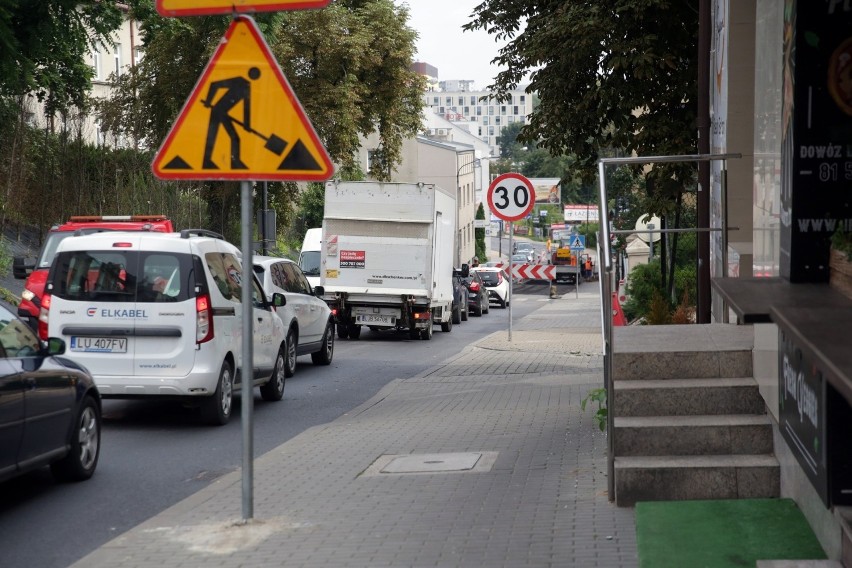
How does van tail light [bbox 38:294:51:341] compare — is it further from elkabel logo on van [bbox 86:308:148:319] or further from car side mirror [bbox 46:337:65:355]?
car side mirror [bbox 46:337:65:355]

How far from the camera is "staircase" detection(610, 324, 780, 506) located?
7.08 meters

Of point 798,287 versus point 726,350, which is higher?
point 798,287

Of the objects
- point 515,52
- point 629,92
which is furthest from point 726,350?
point 515,52

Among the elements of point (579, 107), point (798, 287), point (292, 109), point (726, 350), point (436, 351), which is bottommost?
point (436, 351)

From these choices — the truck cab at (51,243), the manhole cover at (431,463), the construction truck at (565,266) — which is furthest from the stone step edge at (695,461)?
the construction truck at (565,266)

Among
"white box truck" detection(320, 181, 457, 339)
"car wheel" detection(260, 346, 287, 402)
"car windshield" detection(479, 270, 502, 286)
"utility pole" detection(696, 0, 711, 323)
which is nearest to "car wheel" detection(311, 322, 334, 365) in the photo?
"car wheel" detection(260, 346, 287, 402)

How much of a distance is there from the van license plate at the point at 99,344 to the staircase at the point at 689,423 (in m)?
5.65

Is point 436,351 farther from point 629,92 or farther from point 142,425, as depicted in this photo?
point 142,425

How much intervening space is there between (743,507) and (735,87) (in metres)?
4.13

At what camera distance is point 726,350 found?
791cm

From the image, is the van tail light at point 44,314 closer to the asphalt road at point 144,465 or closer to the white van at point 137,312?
the white van at point 137,312

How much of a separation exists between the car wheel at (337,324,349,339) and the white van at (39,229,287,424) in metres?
14.3

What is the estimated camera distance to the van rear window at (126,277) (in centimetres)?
1198

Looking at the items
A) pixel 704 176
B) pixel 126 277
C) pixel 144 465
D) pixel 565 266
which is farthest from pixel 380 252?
pixel 565 266
